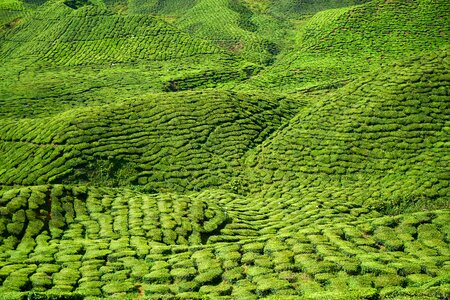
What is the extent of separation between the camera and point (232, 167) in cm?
2589

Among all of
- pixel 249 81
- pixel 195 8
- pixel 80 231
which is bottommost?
pixel 80 231

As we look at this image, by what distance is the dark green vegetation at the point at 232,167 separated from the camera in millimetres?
12805

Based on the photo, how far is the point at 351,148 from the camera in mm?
24641

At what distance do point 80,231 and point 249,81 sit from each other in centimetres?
3232

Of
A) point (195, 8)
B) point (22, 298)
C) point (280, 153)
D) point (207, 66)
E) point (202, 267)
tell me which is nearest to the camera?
point (22, 298)

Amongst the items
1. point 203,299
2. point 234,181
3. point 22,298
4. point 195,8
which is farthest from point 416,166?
point 195,8

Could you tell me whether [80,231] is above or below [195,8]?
below

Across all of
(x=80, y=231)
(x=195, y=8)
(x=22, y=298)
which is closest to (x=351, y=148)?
(x=80, y=231)

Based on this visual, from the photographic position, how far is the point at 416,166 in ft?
72.6

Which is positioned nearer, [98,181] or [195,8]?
[98,181]

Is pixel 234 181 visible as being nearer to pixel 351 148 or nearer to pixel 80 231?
pixel 351 148

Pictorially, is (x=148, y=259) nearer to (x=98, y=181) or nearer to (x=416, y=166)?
(x=98, y=181)

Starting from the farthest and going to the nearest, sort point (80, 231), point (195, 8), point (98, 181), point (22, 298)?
point (195, 8) < point (98, 181) < point (80, 231) < point (22, 298)

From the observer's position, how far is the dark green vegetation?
12.8m
